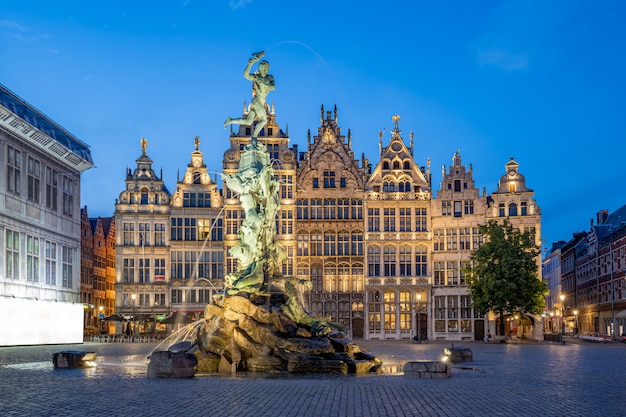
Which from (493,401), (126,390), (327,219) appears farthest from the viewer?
(327,219)

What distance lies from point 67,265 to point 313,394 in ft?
149

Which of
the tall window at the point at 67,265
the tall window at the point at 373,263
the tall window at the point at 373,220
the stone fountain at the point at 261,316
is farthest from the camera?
the tall window at the point at 373,220

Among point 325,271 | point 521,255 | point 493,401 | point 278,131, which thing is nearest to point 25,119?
point 278,131

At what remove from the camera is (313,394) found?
18.6 m

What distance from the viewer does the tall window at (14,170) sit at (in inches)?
1954

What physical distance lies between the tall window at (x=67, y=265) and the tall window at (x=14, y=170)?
31.3ft

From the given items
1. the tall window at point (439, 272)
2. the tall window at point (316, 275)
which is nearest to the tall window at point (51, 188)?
the tall window at point (316, 275)

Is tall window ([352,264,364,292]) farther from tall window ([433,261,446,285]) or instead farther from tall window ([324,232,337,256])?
tall window ([433,261,446,285])

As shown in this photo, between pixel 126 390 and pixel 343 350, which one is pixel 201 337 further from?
pixel 126 390

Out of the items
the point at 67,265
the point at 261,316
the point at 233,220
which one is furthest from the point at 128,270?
the point at 261,316

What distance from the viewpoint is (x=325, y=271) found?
7175 cm

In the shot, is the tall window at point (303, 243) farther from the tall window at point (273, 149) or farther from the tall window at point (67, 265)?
the tall window at point (67, 265)

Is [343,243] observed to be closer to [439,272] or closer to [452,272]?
[439,272]

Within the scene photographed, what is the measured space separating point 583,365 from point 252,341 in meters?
12.5
